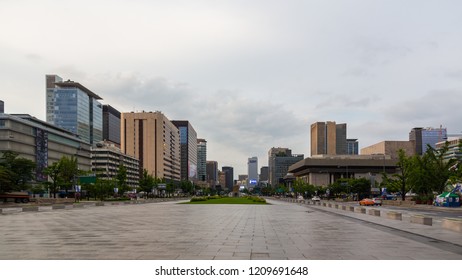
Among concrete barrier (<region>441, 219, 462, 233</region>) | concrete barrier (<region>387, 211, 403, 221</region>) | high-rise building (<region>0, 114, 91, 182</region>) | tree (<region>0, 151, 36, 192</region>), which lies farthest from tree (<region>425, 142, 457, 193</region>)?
high-rise building (<region>0, 114, 91, 182</region>)

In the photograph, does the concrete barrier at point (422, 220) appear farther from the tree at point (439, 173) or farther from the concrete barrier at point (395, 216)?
the tree at point (439, 173)

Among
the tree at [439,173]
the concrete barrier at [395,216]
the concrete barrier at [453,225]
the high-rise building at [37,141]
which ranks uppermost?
the high-rise building at [37,141]

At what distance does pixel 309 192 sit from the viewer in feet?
526

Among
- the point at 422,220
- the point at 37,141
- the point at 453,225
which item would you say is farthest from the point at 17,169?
the point at 453,225

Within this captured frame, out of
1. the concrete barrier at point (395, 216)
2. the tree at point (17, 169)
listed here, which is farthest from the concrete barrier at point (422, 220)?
the tree at point (17, 169)

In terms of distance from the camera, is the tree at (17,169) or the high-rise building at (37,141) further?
the high-rise building at (37,141)

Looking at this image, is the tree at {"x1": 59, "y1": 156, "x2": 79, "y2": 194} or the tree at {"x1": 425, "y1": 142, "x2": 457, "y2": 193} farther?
the tree at {"x1": 59, "y1": 156, "x2": 79, "y2": 194}

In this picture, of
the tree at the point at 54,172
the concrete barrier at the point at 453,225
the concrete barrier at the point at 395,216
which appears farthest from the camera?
the tree at the point at 54,172

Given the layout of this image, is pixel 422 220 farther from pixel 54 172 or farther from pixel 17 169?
pixel 54 172

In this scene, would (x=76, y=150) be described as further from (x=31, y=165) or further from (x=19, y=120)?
(x=31, y=165)

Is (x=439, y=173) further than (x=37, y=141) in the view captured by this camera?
No

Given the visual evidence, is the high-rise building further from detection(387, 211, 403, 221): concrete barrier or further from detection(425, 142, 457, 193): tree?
detection(387, 211, 403, 221): concrete barrier

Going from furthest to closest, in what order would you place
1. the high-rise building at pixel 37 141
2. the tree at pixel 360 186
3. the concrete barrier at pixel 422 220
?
the tree at pixel 360 186 < the high-rise building at pixel 37 141 < the concrete barrier at pixel 422 220

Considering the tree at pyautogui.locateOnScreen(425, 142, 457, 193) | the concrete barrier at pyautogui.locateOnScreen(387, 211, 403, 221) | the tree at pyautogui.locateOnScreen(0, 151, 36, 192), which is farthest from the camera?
the tree at pyautogui.locateOnScreen(0, 151, 36, 192)
